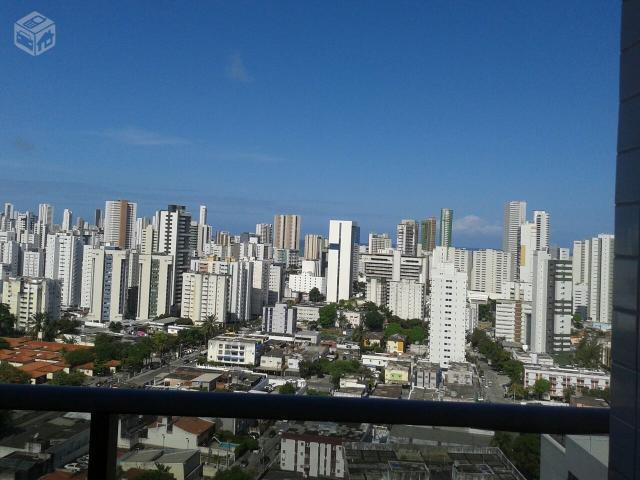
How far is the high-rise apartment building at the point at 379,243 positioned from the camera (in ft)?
41.5

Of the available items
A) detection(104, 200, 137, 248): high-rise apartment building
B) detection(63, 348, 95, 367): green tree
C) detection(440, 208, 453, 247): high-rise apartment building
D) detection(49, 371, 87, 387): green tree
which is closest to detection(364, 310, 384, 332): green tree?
detection(440, 208, 453, 247): high-rise apartment building

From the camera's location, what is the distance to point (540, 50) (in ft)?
24.1

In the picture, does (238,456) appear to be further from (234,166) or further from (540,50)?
(234,166)

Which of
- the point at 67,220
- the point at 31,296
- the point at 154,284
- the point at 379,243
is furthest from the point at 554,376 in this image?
the point at 379,243

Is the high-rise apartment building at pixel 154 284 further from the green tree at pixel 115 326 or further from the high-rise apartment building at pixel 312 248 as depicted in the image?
the high-rise apartment building at pixel 312 248

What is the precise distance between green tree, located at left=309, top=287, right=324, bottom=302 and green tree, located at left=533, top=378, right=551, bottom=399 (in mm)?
7597

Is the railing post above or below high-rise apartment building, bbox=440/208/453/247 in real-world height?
below

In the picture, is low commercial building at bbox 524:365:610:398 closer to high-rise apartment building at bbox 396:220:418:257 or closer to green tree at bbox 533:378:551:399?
green tree at bbox 533:378:551:399

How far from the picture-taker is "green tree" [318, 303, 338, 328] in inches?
359

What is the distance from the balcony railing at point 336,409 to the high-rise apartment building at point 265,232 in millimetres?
11172

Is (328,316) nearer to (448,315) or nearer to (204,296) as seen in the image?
(204,296)

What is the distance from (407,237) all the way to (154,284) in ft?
21.3

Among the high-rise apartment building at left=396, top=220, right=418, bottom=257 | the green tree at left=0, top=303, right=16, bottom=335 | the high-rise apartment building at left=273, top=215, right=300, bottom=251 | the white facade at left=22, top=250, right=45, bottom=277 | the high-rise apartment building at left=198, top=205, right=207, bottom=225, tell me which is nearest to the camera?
the green tree at left=0, top=303, right=16, bottom=335

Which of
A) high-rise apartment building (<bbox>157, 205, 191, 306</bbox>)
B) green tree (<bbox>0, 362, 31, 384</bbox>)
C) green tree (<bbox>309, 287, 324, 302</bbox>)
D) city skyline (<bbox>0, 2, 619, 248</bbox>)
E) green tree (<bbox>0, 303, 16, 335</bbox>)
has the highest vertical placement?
city skyline (<bbox>0, 2, 619, 248</bbox>)
